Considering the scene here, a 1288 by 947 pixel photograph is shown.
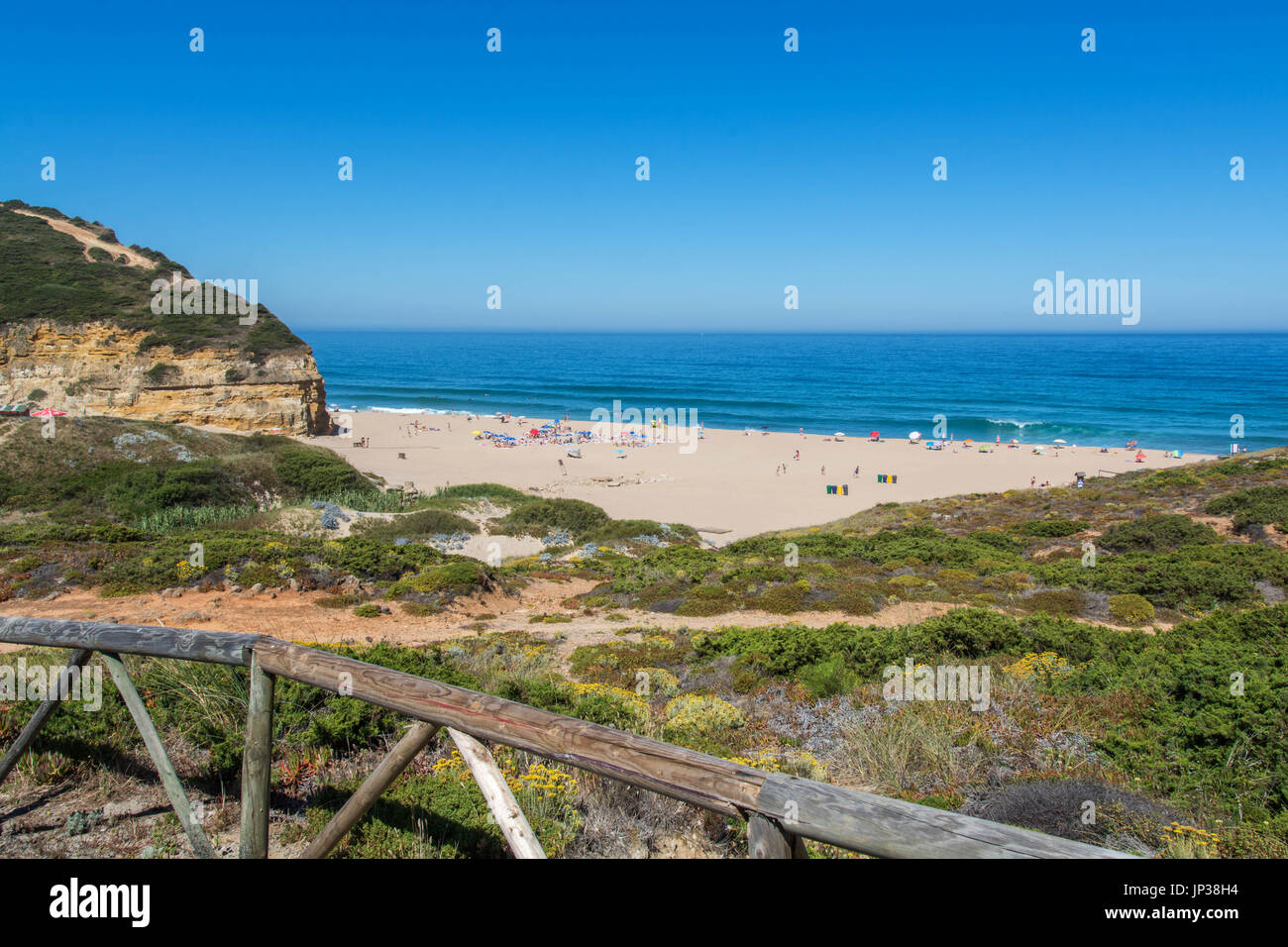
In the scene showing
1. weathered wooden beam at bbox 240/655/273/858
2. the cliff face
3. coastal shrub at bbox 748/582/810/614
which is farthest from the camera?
the cliff face

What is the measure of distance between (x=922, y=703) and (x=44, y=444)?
25205mm

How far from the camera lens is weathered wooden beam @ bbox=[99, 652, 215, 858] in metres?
3.01

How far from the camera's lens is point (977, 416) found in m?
62.6

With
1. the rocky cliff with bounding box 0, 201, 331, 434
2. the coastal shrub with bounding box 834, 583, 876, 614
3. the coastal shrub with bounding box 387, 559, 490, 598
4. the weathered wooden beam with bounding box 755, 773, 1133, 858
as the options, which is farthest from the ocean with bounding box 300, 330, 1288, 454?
the weathered wooden beam with bounding box 755, 773, 1133, 858

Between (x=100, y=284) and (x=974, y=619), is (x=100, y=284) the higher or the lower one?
the higher one

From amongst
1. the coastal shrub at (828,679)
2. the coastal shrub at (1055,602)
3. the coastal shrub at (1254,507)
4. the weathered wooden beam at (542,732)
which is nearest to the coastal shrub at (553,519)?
the coastal shrub at (1055,602)

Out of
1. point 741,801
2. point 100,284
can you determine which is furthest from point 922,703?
point 100,284

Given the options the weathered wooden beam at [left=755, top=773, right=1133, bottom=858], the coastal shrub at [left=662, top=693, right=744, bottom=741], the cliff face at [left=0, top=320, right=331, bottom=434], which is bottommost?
the coastal shrub at [left=662, top=693, right=744, bottom=741]

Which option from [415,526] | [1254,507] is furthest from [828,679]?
[415,526]

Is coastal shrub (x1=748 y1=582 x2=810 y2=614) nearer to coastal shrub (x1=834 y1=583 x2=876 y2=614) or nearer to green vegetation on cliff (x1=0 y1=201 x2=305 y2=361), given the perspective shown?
coastal shrub (x1=834 y1=583 x2=876 y2=614)

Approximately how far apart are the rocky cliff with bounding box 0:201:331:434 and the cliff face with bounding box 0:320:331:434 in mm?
45

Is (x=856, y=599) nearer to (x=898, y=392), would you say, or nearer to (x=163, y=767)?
(x=163, y=767)
